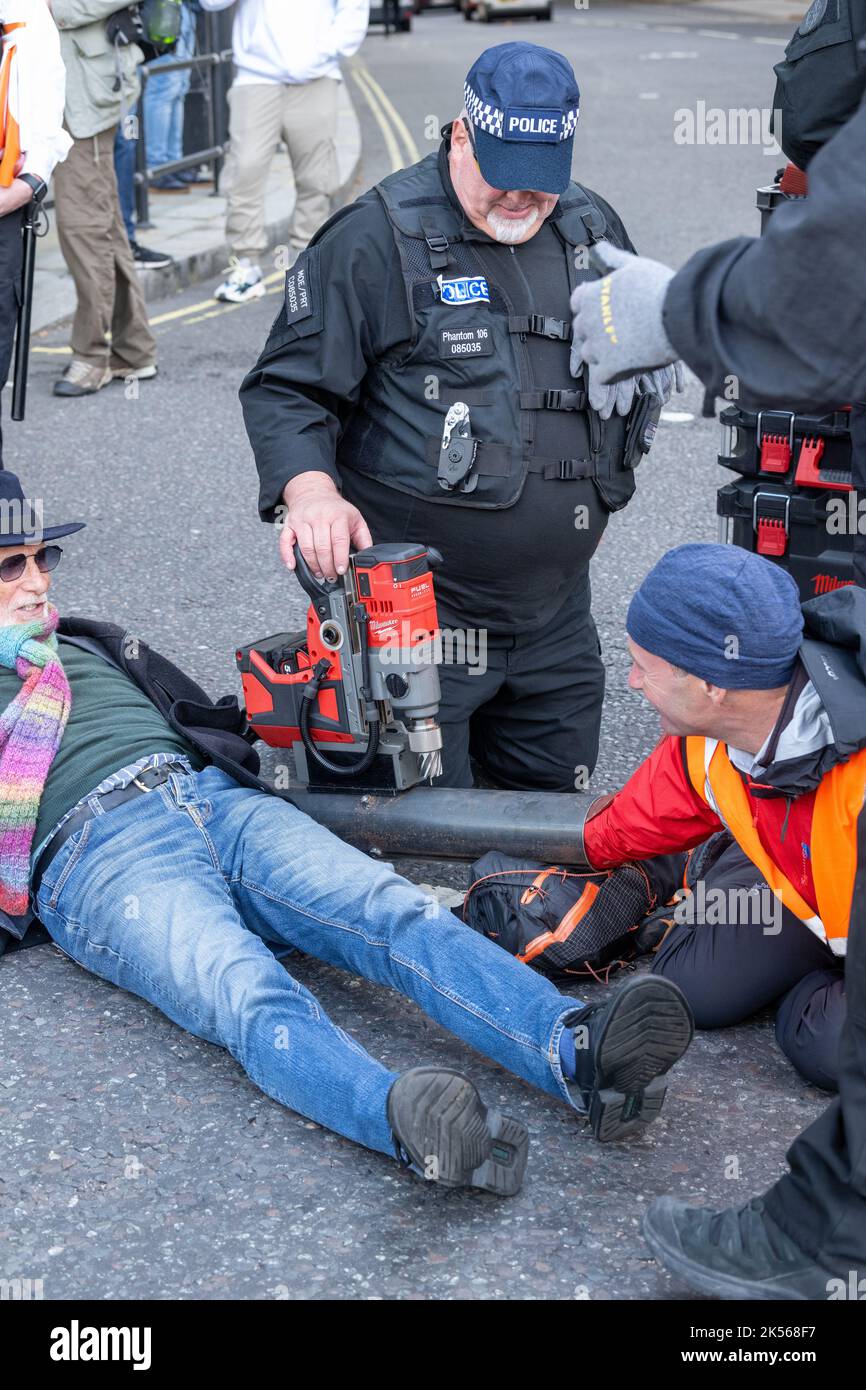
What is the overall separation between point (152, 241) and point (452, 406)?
684 centimetres

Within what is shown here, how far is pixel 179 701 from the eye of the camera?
11.5 ft

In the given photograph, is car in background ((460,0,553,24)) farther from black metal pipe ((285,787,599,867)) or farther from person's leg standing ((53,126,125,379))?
black metal pipe ((285,787,599,867))

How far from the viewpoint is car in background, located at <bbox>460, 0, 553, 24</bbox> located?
29.4m

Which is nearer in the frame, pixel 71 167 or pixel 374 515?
pixel 374 515

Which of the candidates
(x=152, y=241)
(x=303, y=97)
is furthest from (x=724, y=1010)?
(x=152, y=241)

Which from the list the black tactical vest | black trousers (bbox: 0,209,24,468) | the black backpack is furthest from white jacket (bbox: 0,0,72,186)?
the black backpack

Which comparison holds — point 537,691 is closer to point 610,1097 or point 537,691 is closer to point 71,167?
point 610,1097

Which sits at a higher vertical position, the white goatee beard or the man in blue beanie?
the white goatee beard

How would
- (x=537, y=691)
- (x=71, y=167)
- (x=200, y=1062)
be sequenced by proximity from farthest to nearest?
(x=71, y=167)
(x=537, y=691)
(x=200, y=1062)

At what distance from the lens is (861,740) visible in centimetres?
260

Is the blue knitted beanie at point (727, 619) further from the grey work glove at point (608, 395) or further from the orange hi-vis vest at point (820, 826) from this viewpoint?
the grey work glove at point (608, 395)

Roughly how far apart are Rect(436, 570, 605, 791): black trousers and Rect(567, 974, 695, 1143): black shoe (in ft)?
4.16

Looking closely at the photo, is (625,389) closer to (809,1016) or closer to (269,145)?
(809,1016)

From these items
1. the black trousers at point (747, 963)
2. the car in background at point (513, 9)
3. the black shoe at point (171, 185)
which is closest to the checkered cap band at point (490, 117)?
the black trousers at point (747, 963)
